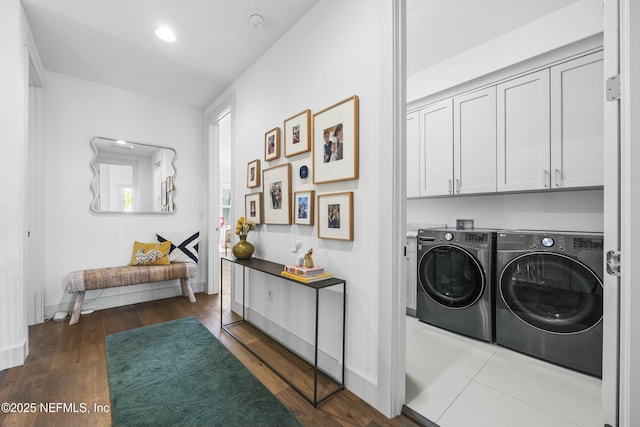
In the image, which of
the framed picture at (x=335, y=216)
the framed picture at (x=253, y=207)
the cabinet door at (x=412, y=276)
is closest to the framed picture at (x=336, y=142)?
the framed picture at (x=335, y=216)

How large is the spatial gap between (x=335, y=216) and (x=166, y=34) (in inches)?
84.8

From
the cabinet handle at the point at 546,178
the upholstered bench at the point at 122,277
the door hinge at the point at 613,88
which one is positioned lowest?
the upholstered bench at the point at 122,277

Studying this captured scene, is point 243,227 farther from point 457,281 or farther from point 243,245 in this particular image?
point 457,281

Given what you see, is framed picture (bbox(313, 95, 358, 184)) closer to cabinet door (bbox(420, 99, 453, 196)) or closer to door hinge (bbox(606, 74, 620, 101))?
door hinge (bbox(606, 74, 620, 101))

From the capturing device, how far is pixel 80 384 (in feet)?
5.92

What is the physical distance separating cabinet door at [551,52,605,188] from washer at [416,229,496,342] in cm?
73

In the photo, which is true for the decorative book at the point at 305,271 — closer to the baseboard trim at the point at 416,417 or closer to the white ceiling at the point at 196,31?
the baseboard trim at the point at 416,417

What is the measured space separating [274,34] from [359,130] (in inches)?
54.8

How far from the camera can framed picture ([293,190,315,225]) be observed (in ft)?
6.88

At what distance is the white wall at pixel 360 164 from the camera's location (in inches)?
62.0

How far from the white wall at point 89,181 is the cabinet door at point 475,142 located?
11.3 feet

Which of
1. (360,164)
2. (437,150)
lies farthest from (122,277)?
(437,150)

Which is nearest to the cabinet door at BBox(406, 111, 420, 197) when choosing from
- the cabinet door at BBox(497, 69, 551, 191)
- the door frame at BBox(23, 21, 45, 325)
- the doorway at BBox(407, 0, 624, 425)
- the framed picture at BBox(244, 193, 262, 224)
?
Result: the cabinet door at BBox(497, 69, 551, 191)

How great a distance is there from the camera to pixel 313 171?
206cm
